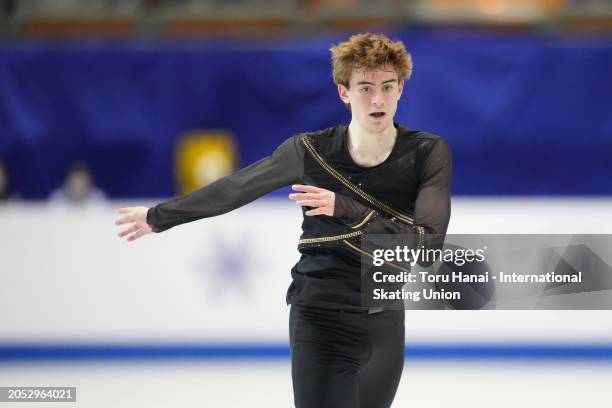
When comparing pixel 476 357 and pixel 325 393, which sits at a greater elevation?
pixel 476 357

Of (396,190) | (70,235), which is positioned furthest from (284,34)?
(396,190)

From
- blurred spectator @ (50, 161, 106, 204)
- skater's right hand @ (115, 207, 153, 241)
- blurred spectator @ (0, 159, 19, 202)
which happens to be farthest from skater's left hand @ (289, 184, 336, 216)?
blurred spectator @ (0, 159, 19, 202)

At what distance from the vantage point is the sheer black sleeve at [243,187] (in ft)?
10.7

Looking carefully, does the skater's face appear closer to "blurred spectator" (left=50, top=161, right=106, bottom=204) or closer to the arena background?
the arena background

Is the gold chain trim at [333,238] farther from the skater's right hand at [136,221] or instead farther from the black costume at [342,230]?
the skater's right hand at [136,221]

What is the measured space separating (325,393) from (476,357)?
13.5 ft

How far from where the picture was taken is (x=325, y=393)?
9.81 ft

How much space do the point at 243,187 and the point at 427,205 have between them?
0.68 metres

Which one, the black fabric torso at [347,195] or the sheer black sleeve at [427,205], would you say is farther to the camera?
the black fabric torso at [347,195]

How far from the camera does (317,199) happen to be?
9.53 feet

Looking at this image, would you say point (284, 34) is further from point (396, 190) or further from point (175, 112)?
point (396, 190)

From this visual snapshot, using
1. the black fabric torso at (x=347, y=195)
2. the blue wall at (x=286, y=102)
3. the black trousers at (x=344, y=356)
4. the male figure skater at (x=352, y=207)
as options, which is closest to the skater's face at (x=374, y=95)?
A: the male figure skater at (x=352, y=207)

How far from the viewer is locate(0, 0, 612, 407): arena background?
677cm

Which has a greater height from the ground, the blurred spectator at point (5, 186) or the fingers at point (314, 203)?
the blurred spectator at point (5, 186)
